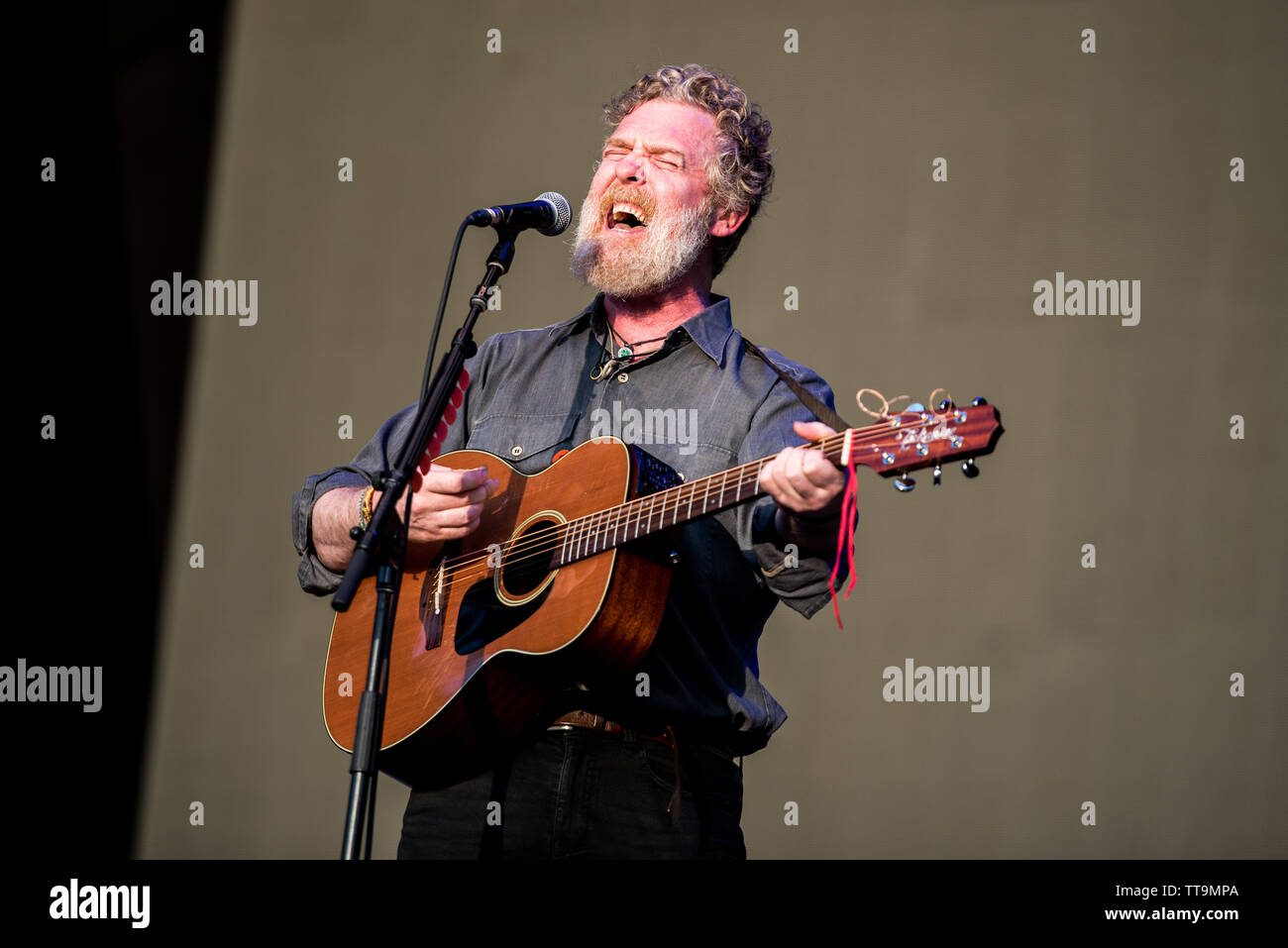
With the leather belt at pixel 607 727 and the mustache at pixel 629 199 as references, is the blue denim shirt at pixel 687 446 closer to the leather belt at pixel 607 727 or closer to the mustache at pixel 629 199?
the leather belt at pixel 607 727

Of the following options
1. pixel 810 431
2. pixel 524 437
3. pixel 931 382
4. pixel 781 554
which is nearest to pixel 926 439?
pixel 810 431

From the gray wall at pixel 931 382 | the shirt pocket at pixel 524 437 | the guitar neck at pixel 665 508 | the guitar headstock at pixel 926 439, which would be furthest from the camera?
the gray wall at pixel 931 382

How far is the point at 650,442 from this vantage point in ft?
9.39

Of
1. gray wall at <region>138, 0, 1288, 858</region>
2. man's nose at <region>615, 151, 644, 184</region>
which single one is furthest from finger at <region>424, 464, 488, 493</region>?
gray wall at <region>138, 0, 1288, 858</region>

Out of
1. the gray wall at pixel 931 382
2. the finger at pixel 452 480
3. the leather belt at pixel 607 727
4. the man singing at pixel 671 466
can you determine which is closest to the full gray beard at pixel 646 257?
the man singing at pixel 671 466

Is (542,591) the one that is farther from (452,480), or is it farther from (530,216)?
(530,216)

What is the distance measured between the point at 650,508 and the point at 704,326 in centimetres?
67

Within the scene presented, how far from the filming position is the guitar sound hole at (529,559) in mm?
2607

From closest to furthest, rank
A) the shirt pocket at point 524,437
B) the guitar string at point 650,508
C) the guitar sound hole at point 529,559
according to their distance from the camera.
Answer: the guitar string at point 650,508 < the guitar sound hole at point 529,559 < the shirt pocket at point 524,437

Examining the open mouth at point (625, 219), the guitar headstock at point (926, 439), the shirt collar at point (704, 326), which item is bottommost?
the guitar headstock at point (926, 439)

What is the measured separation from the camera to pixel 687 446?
2812mm

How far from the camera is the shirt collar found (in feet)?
9.64

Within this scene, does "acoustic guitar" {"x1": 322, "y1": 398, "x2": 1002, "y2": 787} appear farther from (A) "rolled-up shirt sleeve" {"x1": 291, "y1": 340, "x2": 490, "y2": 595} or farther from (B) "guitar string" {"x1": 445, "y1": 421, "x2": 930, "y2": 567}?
(A) "rolled-up shirt sleeve" {"x1": 291, "y1": 340, "x2": 490, "y2": 595}
